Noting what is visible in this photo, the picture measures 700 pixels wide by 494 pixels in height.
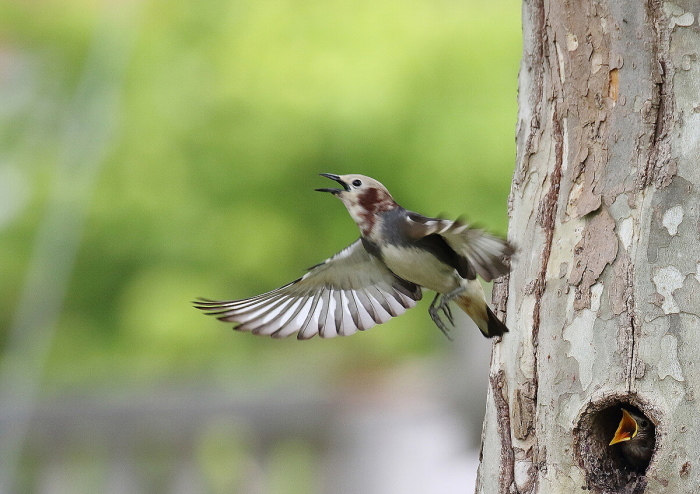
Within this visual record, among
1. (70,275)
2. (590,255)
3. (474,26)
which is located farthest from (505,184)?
→ (590,255)

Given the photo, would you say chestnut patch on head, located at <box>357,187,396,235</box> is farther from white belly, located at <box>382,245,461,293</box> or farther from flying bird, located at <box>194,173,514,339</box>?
white belly, located at <box>382,245,461,293</box>

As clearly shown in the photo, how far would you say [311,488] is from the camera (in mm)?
6500

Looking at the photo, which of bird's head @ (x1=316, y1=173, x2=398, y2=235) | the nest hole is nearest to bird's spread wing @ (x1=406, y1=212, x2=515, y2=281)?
bird's head @ (x1=316, y1=173, x2=398, y2=235)

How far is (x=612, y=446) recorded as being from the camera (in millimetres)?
2689

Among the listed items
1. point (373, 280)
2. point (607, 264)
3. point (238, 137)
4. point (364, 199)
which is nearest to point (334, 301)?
point (373, 280)

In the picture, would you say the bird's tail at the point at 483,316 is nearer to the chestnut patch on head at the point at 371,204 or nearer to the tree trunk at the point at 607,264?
the tree trunk at the point at 607,264

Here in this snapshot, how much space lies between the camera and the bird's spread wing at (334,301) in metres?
3.38

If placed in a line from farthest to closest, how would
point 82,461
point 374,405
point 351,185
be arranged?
point 374,405
point 82,461
point 351,185

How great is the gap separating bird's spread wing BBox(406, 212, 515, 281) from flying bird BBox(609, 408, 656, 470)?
0.59 meters

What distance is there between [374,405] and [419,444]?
993mm

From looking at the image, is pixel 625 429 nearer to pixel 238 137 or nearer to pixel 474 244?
pixel 474 244

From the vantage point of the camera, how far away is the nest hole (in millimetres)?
2571

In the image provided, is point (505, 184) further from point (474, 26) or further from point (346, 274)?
point (346, 274)

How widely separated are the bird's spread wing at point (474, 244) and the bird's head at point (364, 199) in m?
0.28
